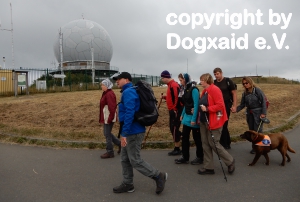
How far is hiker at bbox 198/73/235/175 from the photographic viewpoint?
4609mm

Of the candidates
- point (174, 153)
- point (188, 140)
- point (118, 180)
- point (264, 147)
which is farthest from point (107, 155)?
point (264, 147)

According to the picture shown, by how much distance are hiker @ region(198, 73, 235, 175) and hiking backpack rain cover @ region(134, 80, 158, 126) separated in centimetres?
110

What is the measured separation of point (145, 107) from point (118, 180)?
1467 mm

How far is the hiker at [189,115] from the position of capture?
4.94 meters

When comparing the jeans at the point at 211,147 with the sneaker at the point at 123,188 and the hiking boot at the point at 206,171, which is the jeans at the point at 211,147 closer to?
the hiking boot at the point at 206,171

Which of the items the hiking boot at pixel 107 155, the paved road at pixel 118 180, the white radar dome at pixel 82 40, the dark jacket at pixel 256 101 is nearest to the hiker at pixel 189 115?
the paved road at pixel 118 180

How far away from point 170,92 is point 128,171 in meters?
2.14

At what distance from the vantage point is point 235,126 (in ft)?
28.1

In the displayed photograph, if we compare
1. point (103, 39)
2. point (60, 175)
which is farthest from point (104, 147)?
point (103, 39)

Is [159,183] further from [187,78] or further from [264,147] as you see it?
[264,147]

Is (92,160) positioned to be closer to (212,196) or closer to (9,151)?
(9,151)

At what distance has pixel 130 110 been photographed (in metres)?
3.73

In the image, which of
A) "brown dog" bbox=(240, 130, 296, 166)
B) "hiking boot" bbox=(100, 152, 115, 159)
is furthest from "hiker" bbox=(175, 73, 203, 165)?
"hiking boot" bbox=(100, 152, 115, 159)

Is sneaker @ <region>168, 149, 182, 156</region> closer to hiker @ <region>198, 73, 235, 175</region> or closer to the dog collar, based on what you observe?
hiker @ <region>198, 73, 235, 175</region>
